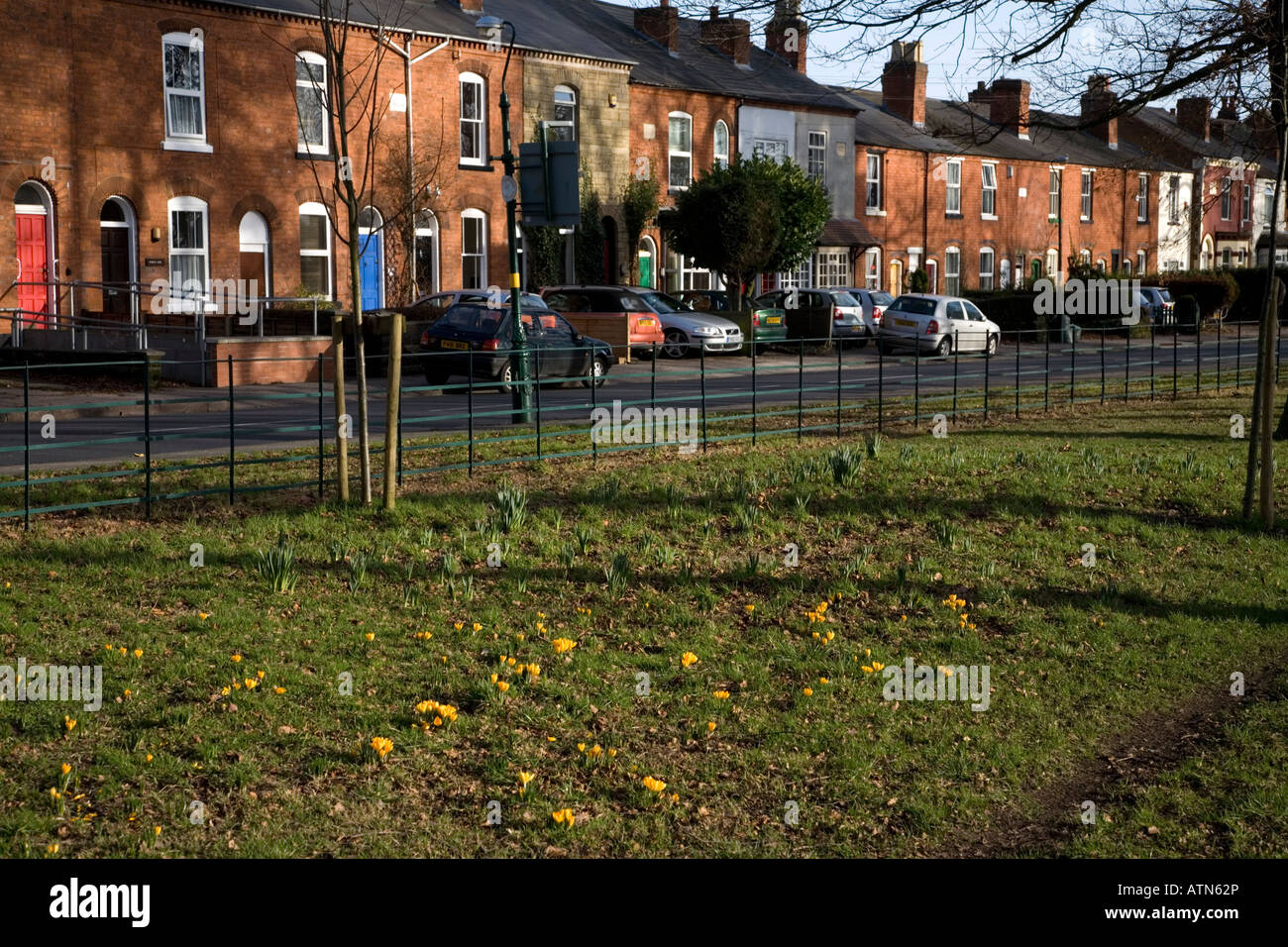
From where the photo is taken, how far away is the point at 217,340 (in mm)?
24406

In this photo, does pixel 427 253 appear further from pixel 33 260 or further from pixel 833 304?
pixel 833 304

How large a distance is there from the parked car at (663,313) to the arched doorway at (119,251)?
9114 mm

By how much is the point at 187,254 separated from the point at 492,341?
11.9 m

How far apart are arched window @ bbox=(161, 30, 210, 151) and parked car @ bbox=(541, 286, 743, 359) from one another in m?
8.60

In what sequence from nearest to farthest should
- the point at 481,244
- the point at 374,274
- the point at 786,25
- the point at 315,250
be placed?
the point at 786,25 → the point at 315,250 → the point at 374,274 → the point at 481,244

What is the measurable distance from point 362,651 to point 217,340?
17.1 metres

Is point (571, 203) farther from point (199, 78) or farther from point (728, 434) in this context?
point (199, 78)

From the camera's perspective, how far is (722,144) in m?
46.3

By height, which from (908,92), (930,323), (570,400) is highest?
(908,92)

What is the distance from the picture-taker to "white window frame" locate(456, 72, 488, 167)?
3716cm

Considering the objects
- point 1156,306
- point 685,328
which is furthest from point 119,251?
point 1156,306

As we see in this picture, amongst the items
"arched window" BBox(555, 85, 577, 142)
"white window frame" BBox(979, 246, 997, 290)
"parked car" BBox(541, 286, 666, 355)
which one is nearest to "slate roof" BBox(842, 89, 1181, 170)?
"white window frame" BBox(979, 246, 997, 290)

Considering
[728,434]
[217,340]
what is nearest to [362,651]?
[728,434]

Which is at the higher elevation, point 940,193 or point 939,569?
point 940,193
